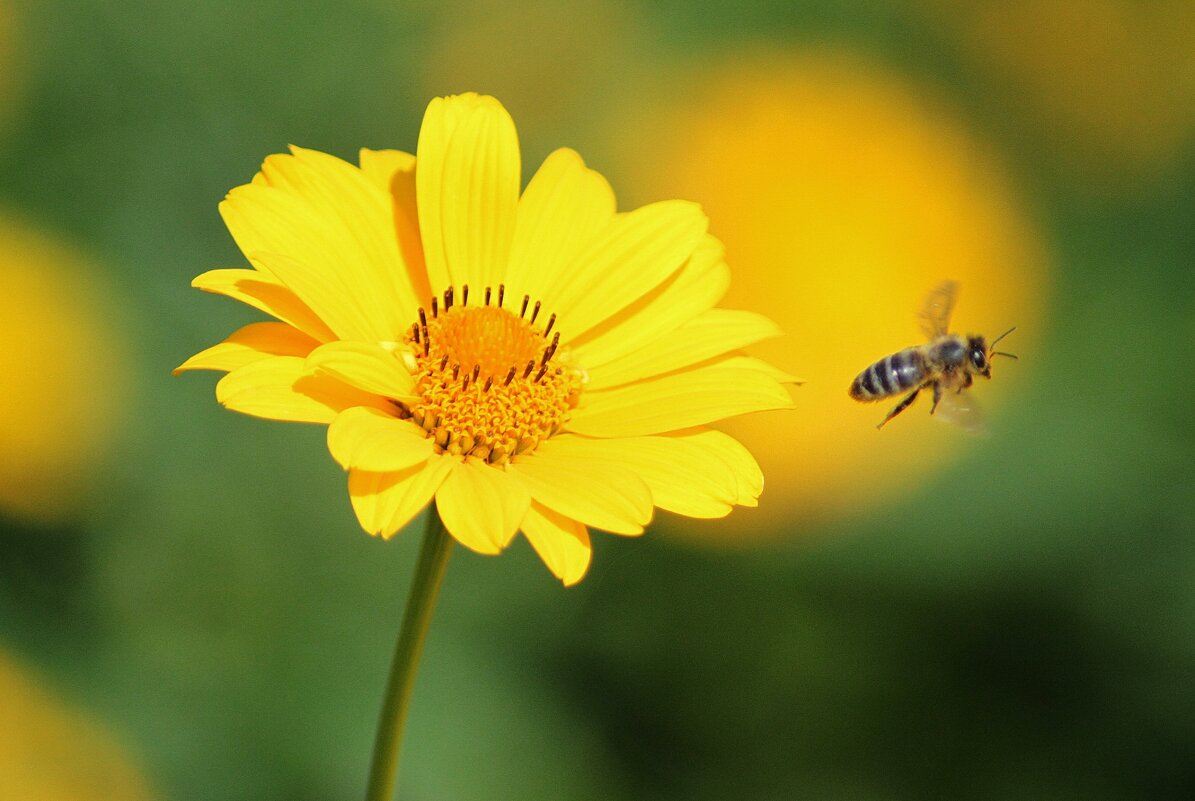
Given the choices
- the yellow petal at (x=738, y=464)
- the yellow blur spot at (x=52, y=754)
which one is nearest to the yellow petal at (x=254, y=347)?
the yellow petal at (x=738, y=464)

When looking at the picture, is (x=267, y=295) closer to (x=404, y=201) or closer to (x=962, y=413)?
(x=404, y=201)

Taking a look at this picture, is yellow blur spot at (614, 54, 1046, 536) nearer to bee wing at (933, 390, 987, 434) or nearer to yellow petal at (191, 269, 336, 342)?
bee wing at (933, 390, 987, 434)

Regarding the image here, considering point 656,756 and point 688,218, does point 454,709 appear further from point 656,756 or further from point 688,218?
point 688,218

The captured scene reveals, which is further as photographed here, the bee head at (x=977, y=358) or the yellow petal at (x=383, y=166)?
the bee head at (x=977, y=358)

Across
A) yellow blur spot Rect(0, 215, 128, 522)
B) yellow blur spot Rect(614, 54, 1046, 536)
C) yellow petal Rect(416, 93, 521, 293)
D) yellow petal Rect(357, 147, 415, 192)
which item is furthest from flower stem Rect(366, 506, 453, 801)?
yellow blur spot Rect(614, 54, 1046, 536)

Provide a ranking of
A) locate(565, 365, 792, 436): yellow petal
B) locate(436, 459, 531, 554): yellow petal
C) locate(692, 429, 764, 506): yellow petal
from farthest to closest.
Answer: locate(565, 365, 792, 436): yellow petal
locate(692, 429, 764, 506): yellow petal
locate(436, 459, 531, 554): yellow petal

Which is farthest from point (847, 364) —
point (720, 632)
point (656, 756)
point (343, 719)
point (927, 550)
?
point (343, 719)

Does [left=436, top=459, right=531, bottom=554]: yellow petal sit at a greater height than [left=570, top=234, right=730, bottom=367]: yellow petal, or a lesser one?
lesser

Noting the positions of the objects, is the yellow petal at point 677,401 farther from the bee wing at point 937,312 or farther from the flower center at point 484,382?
the bee wing at point 937,312
